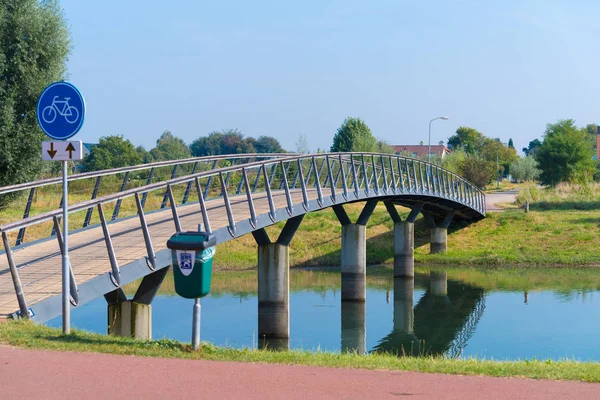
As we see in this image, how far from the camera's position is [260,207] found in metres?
20.4

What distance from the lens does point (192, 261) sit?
8922mm

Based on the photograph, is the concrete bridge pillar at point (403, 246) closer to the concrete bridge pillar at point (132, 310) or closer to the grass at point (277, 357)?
the concrete bridge pillar at point (132, 310)

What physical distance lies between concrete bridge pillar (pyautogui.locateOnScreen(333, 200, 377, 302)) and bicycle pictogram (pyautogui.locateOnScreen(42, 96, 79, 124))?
1765cm

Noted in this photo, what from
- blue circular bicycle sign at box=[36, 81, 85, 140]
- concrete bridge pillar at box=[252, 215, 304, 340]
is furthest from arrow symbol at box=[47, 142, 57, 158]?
concrete bridge pillar at box=[252, 215, 304, 340]

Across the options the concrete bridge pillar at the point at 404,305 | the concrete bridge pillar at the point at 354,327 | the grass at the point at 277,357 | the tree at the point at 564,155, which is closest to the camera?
the grass at the point at 277,357

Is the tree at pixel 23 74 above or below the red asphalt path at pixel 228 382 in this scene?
above

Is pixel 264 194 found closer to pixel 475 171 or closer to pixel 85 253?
pixel 85 253

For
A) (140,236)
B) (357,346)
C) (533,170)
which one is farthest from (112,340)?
(533,170)

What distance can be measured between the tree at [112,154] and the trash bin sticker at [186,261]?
71.1 metres

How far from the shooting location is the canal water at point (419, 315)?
64.0 ft

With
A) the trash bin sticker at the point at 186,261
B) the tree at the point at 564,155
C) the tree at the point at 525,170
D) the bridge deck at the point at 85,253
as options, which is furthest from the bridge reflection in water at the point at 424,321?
the tree at the point at 525,170

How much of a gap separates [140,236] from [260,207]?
5.40 m

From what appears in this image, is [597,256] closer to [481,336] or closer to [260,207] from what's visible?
[481,336]

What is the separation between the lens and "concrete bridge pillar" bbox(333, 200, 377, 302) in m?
27.5
